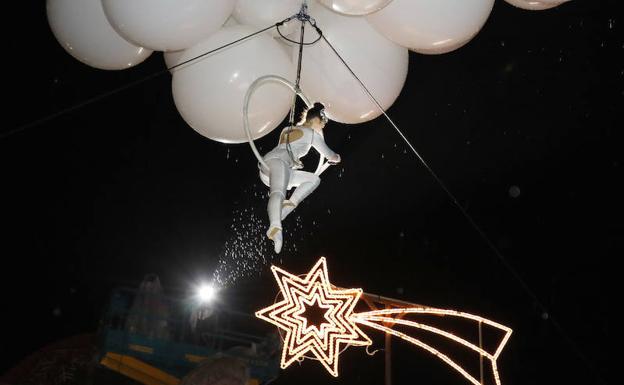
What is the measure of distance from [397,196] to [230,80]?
500 centimetres

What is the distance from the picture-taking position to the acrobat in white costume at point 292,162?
2.33 meters

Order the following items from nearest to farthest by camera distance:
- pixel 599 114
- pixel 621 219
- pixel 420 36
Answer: pixel 420 36 → pixel 599 114 → pixel 621 219

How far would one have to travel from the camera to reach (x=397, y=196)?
740 cm

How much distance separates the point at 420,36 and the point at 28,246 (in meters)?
7.04

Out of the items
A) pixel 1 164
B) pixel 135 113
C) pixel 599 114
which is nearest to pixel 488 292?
pixel 599 114

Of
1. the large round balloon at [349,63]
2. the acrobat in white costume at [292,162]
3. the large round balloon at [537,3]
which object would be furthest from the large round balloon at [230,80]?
the large round balloon at [537,3]

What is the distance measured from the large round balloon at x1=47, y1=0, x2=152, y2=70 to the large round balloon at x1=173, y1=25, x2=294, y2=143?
1.05 ft

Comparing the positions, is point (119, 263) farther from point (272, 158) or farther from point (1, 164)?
point (272, 158)

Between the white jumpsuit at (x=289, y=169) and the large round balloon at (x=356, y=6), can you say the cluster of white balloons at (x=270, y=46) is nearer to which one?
the large round balloon at (x=356, y=6)

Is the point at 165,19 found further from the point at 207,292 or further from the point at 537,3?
the point at 207,292

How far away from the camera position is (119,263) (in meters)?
8.55

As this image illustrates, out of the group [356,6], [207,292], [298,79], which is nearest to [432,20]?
[356,6]

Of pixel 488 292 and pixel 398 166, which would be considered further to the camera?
pixel 488 292

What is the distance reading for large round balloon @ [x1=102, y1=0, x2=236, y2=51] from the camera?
232cm
